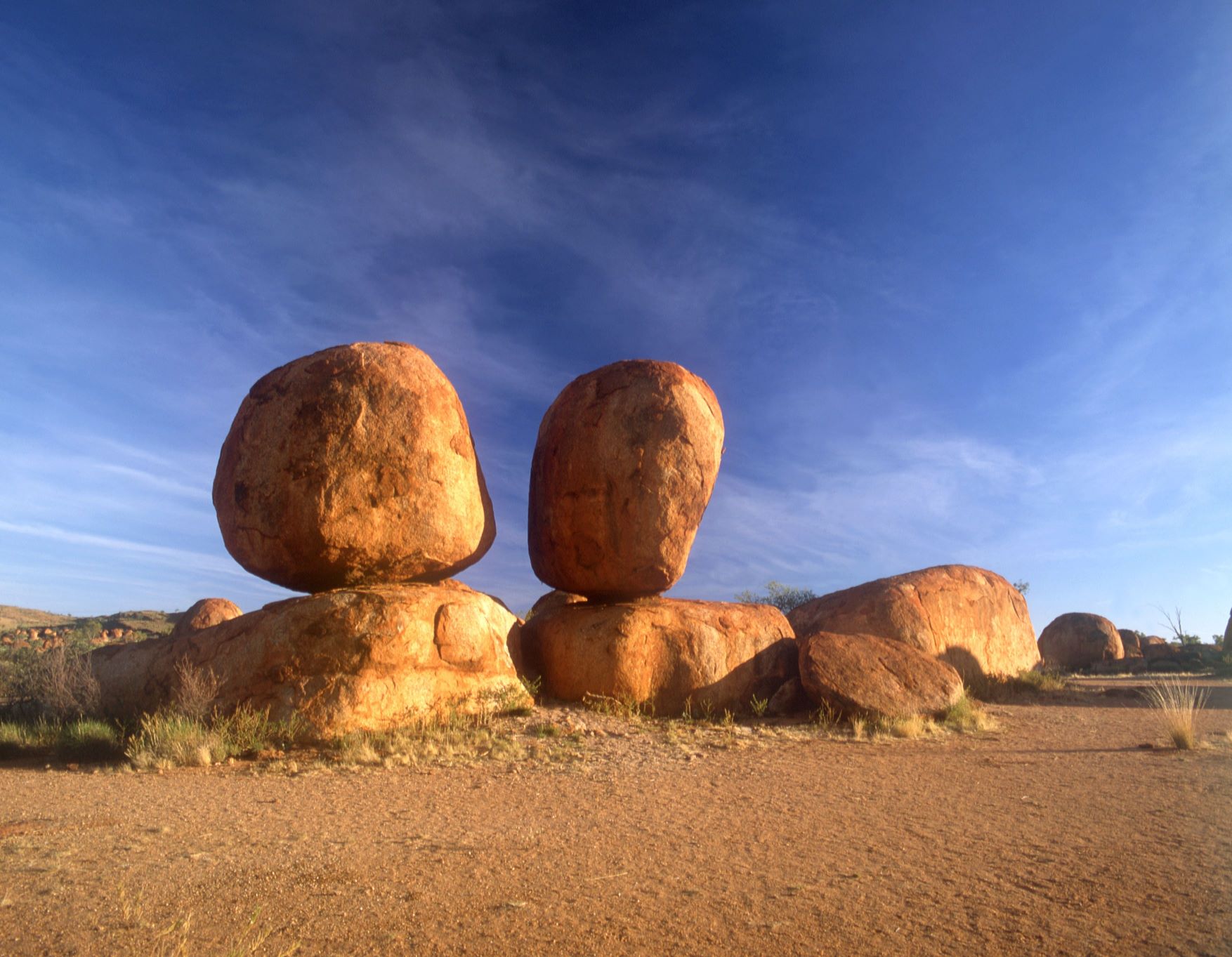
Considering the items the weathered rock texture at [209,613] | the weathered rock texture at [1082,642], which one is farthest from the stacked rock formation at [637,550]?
the weathered rock texture at [1082,642]

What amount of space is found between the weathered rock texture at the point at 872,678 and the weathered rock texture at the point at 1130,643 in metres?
19.5

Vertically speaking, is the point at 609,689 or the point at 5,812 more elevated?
the point at 609,689

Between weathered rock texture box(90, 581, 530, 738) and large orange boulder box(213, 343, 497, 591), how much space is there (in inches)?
19.6

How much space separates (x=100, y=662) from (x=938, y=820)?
1021cm

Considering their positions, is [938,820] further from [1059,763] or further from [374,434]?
[374,434]

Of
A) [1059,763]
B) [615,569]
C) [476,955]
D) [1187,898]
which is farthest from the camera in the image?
[615,569]

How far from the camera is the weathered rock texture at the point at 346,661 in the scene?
9.10 m

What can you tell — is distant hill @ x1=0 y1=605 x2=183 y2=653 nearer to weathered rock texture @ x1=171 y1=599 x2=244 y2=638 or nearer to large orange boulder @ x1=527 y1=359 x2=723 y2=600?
weathered rock texture @ x1=171 y1=599 x2=244 y2=638

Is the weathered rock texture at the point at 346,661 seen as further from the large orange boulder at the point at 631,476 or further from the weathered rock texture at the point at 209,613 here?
the weathered rock texture at the point at 209,613

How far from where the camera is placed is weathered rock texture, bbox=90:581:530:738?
9.10m

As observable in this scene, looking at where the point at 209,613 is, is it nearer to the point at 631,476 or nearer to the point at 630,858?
the point at 631,476

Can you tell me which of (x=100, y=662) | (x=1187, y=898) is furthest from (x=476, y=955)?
(x=100, y=662)

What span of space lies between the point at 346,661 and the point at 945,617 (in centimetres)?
1075

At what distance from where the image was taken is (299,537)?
9.87 metres
